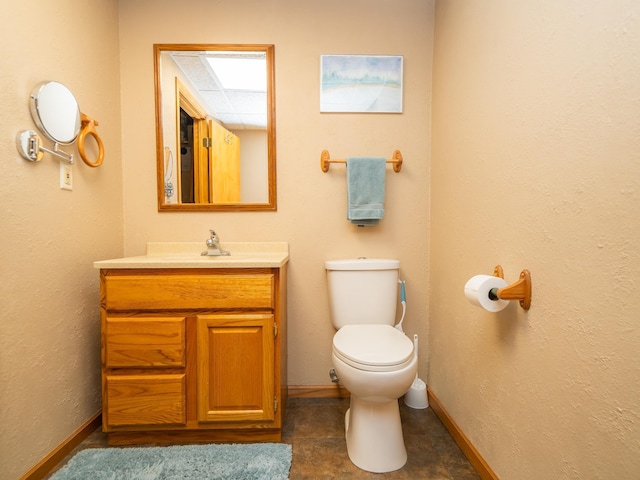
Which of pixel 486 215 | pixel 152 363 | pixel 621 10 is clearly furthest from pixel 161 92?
pixel 621 10

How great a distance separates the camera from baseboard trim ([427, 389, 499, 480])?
1060mm

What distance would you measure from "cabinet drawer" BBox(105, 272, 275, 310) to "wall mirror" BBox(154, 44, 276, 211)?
1.71 ft

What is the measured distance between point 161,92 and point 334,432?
1.89 meters

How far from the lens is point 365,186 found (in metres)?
1.56

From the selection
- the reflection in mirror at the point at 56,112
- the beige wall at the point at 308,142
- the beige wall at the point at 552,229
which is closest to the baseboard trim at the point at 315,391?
the beige wall at the point at 308,142

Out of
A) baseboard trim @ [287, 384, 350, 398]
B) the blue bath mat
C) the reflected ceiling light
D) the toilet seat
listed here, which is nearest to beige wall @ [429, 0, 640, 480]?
the toilet seat

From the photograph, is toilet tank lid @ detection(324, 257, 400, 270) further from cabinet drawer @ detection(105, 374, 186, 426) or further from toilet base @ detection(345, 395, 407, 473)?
cabinet drawer @ detection(105, 374, 186, 426)

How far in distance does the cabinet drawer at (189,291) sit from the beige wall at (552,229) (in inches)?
33.7

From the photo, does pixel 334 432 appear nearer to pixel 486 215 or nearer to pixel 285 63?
pixel 486 215

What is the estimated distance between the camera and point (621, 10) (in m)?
0.61

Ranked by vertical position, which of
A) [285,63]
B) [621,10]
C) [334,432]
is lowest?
[334,432]

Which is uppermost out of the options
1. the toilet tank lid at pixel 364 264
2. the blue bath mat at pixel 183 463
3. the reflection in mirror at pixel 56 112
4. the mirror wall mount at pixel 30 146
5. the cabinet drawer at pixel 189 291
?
the reflection in mirror at pixel 56 112

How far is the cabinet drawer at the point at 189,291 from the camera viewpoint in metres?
1.21

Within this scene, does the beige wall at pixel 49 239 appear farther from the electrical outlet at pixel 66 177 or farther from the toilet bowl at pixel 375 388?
the toilet bowl at pixel 375 388
